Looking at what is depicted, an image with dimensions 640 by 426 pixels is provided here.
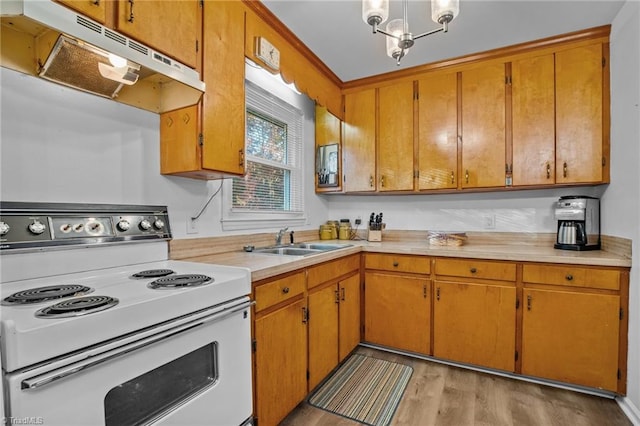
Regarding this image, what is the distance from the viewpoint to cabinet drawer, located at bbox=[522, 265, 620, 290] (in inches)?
76.2

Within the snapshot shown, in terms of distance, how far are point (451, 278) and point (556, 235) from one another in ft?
3.23

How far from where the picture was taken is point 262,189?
264cm

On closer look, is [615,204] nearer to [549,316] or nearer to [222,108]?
[549,316]

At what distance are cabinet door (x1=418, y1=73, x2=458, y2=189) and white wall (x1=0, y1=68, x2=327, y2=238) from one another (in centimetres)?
194

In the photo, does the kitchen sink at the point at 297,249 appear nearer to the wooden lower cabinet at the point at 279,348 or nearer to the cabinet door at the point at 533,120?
the wooden lower cabinet at the point at 279,348

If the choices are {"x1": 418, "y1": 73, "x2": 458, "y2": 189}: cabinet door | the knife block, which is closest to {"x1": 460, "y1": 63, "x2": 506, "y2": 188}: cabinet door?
{"x1": 418, "y1": 73, "x2": 458, "y2": 189}: cabinet door

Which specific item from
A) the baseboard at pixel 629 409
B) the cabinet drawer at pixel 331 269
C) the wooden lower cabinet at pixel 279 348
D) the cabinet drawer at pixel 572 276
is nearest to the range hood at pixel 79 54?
the wooden lower cabinet at pixel 279 348

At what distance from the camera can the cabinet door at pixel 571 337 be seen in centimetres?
195

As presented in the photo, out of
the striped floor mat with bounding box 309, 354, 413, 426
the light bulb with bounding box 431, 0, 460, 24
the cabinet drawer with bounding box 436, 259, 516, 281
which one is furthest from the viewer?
the cabinet drawer with bounding box 436, 259, 516, 281

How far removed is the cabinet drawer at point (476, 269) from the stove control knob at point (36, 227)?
2359 millimetres

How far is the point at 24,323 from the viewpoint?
2.47 ft

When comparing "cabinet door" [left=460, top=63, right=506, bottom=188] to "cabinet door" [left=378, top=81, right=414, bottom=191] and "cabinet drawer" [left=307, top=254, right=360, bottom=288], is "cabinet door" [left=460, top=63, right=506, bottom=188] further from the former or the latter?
"cabinet drawer" [left=307, top=254, right=360, bottom=288]

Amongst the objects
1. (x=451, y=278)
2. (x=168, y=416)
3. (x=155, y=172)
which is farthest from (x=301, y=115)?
(x=168, y=416)

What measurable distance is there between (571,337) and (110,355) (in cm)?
256
